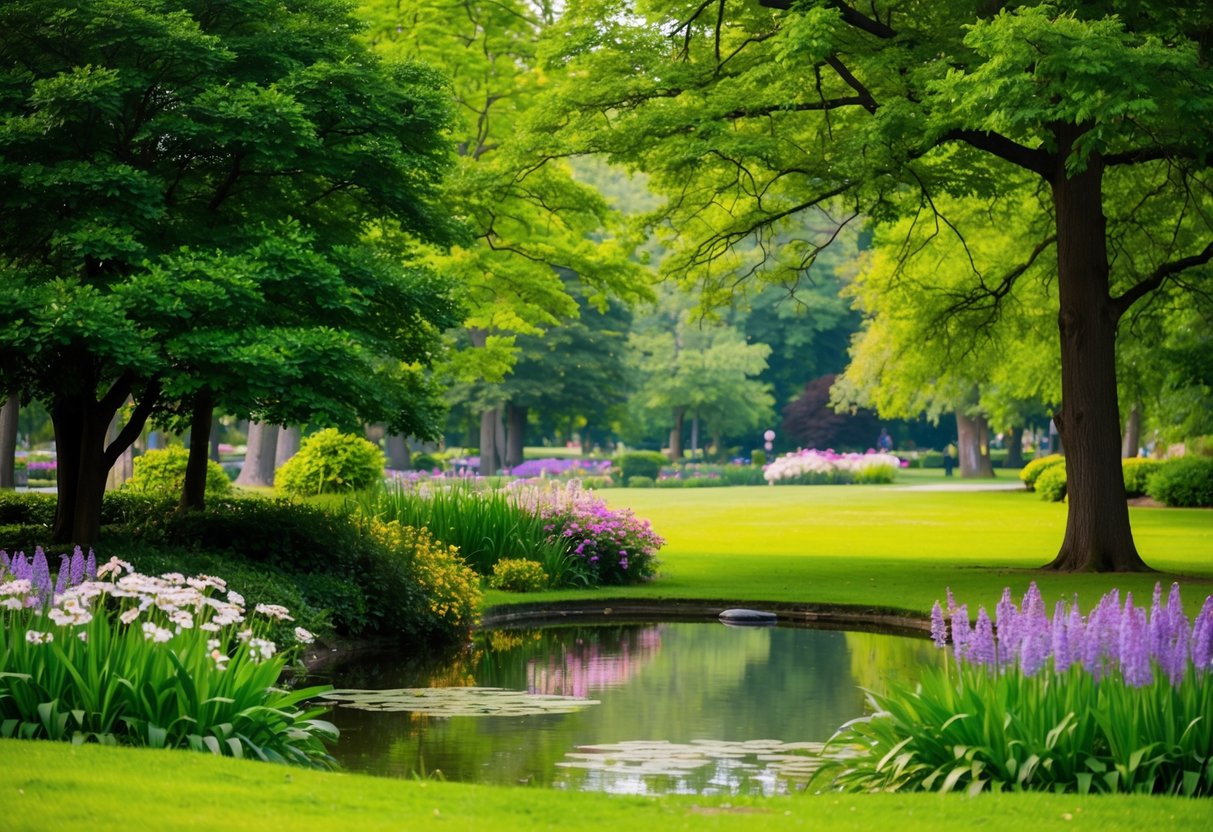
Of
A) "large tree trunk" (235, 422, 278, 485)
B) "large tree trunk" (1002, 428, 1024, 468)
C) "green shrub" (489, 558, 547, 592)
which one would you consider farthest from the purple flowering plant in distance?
"large tree trunk" (1002, 428, 1024, 468)

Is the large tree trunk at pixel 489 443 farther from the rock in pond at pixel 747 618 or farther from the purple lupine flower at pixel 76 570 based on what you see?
the purple lupine flower at pixel 76 570

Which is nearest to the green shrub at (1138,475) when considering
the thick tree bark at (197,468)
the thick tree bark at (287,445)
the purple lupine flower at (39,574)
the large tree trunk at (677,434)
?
the thick tree bark at (287,445)

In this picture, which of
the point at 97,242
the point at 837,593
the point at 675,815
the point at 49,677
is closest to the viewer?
the point at 675,815

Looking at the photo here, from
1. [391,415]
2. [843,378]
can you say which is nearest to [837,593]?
[391,415]

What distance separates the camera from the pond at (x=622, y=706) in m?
9.37

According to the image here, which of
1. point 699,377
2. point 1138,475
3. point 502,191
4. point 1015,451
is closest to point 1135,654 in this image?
→ point 502,191

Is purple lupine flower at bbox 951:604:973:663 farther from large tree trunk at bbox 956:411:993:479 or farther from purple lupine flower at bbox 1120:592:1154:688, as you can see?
large tree trunk at bbox 956:411:993:479

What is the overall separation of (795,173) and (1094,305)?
4441mm

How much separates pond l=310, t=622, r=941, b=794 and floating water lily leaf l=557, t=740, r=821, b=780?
0.04 feet

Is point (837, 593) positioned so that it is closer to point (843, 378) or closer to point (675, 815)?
point (675, 815)

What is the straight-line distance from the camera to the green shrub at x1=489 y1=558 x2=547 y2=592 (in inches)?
765

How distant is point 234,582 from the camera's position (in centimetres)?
1326

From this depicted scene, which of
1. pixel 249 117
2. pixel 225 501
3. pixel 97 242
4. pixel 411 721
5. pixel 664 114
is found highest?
pixel 664 114

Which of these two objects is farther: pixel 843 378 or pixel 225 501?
pixel 843 378
